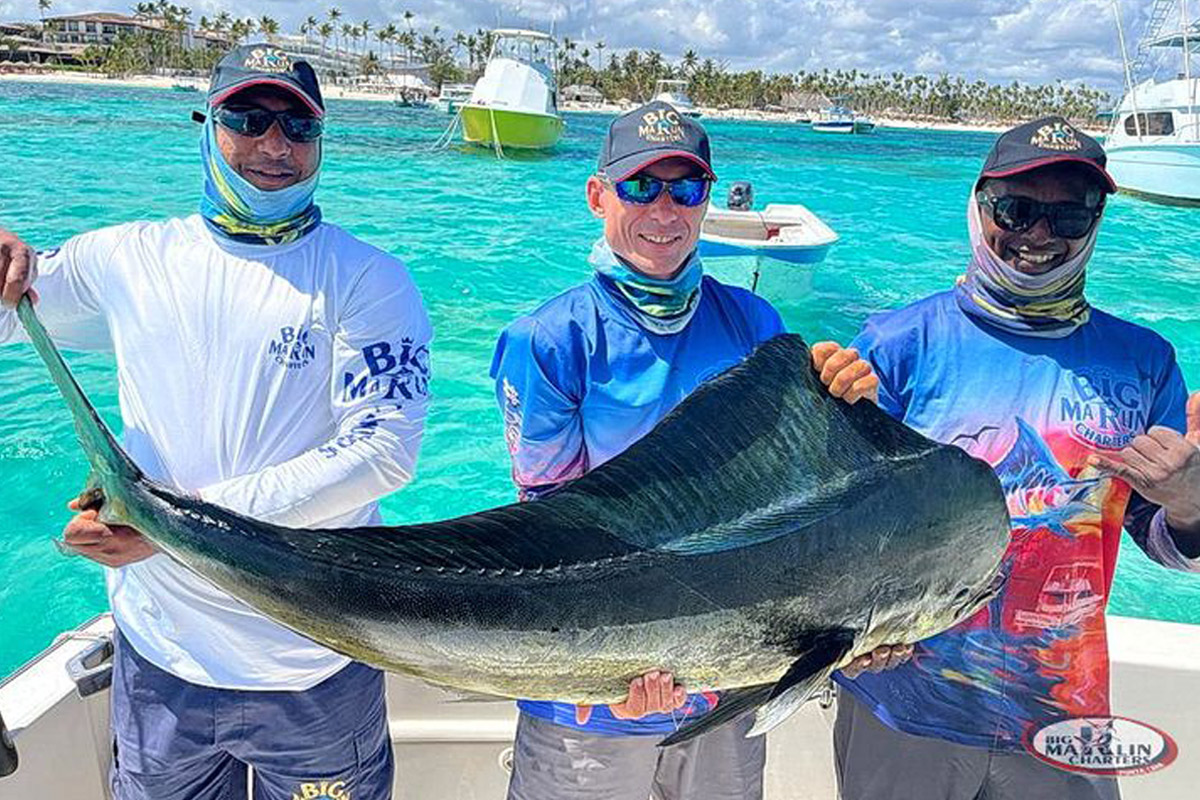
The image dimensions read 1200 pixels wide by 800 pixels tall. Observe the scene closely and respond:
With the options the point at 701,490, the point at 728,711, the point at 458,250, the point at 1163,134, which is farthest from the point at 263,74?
the point at 1163,134

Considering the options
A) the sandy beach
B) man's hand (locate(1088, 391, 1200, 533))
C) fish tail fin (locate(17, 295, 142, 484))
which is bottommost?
man's hand (locate(1088, 391, 1200, 533))

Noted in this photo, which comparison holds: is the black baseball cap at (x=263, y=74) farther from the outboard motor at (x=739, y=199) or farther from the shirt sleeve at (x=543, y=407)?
the outboard motor at (x=739, y=199)

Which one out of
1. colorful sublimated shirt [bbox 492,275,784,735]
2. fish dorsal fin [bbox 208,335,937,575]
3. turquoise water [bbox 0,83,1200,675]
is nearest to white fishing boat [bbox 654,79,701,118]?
colorful sublimated shirt [bbox 492,275,784,735]

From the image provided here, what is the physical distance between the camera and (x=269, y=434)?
2.14 m

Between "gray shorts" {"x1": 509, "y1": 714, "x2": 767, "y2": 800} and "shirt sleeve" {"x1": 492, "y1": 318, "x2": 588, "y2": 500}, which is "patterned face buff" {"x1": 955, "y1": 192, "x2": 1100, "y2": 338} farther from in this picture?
"gray shorts" {"x1": 509, "y1": 714, "x2": 767, "y2": 800}

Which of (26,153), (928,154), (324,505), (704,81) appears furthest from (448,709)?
(704,81)

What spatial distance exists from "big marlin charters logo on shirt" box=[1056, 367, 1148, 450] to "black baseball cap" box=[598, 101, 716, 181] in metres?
0.90

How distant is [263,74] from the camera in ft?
7.02

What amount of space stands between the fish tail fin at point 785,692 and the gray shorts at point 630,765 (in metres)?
0.68

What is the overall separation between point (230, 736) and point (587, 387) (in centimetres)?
113

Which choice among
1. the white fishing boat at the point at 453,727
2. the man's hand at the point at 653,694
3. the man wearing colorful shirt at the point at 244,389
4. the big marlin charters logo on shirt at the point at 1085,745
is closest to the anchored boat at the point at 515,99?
the white fishing boat at the point at 453,727

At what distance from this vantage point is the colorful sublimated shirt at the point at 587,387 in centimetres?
211

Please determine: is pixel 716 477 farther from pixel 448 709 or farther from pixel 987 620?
pixel 448 709

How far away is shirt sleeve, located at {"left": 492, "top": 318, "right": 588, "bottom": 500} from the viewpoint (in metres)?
2.09
